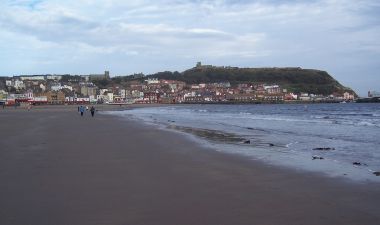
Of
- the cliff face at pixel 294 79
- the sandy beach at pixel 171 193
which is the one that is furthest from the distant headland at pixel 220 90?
the sandy beach at pixel 171 193

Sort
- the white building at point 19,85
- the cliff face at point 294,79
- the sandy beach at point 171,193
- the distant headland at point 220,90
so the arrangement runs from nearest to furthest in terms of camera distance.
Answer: the sandy beach at point 171,193, the distant headland at point 220,90, the white building at point 19,85, the cliff face at point 294,79

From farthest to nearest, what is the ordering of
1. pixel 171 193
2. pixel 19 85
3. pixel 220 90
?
pixel 220 90 → pixel 19 85 → pixel 171 193

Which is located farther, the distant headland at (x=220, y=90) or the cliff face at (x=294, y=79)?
the cliff face at (x=294, y=79)

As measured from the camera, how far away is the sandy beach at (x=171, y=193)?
514 centimetres

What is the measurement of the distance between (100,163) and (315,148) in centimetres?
664

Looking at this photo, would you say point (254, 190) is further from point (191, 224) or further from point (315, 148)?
point (315, 148)

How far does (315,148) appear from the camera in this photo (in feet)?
42.7

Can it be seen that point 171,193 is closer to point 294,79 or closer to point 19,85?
point 19,85

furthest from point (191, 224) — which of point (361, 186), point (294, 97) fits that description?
point (294, 97)

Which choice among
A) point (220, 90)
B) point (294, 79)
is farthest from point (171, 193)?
point (294, 79)

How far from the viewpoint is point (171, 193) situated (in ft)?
21.0

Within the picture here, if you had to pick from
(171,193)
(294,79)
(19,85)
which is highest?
(294,79)

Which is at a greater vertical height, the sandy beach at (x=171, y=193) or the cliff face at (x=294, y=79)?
the cliff face at (x=294, y=79)

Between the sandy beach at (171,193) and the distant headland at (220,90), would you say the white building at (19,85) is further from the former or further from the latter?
the sandy beach at (171,193)
